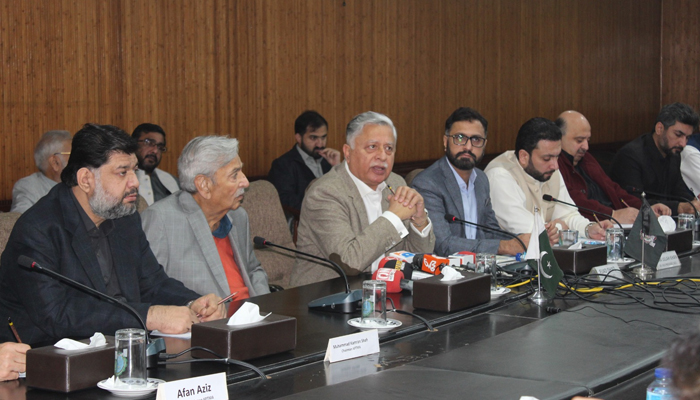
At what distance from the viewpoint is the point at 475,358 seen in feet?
5.49

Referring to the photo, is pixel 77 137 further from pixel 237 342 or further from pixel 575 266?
pixel 575 266

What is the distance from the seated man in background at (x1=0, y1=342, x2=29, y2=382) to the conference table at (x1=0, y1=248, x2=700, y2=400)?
3 cm

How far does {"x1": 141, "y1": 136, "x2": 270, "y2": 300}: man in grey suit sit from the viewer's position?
2.67 m

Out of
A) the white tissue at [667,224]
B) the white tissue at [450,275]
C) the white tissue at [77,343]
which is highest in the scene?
the white tissue at [667,224]

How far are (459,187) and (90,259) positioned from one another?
194cm

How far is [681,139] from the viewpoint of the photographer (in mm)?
5602

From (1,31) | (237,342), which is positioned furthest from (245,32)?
(237,342)

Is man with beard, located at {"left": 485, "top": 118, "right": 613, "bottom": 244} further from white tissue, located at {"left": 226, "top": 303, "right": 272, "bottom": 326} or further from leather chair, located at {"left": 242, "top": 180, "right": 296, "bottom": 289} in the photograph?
white tissue, located at {"left": 226, "top": 303, "right": 272, "bottom": 326}

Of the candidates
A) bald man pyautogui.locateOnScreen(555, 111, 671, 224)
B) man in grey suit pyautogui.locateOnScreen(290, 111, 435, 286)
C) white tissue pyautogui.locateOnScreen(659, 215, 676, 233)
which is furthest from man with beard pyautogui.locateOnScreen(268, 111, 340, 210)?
white tissue pyautogui.locateOnScreen(659, 215, 676, 233)

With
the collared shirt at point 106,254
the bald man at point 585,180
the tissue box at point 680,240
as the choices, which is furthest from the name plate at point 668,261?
the collared shirt at point 106,254

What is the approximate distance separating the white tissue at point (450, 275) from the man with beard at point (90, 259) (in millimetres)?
652

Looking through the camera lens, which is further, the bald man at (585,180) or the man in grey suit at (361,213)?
the bald man at (585,180)

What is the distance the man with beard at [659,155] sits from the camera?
18.4 ft

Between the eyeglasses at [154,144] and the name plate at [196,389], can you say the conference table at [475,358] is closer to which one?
the name plate at [196,389]
